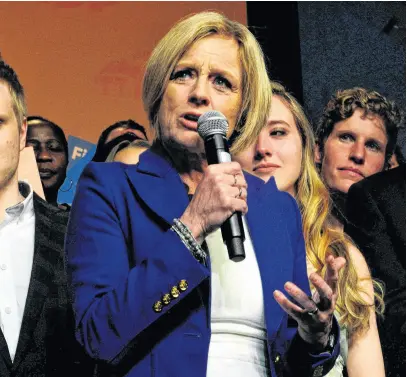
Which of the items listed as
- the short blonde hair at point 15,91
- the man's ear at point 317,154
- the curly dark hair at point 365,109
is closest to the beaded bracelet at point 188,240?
the short blonde hair at point 15,91

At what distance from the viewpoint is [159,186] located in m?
1.53

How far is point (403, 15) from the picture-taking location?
304 cm

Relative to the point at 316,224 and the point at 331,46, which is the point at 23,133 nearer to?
the point at 316,224

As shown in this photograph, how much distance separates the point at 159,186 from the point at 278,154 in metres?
0.99

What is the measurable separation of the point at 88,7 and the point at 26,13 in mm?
219

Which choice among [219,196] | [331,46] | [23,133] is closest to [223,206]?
[219,196]

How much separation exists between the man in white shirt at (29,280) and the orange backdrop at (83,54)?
0.26 meters

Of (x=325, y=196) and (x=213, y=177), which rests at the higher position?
(x=325, y=196)

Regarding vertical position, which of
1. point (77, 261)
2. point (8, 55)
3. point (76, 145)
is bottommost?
point (77, 261)

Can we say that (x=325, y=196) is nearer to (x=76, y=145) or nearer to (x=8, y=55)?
(x=76, y=145)

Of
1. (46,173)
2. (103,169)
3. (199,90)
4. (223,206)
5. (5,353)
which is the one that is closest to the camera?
(223,206)

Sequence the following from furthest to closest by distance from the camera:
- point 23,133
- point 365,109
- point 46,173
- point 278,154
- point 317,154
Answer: point 365,109, point 317,154, point 278,154, point 46,173, point 23,133

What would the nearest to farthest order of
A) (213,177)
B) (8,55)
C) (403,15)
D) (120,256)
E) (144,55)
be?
(213,177)
(120,256)
(8,55)
(144,55)
(403,15)

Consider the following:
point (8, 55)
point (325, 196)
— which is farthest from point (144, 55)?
point (325, 196)
